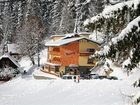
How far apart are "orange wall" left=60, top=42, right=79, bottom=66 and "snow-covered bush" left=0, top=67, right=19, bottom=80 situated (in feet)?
30.8

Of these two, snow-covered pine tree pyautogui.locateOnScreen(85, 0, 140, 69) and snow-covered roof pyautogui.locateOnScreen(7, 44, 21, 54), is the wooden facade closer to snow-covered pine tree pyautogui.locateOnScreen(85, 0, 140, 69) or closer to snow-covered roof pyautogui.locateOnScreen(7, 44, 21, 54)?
snow-covered roof pyautogui.locateOnScreen(7, 44, 21, 54)

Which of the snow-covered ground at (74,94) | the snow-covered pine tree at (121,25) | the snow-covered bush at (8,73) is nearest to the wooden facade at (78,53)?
the snow-covered bush at (8,73)

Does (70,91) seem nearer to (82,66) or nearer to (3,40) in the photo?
(82,66)

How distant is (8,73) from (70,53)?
480 inches

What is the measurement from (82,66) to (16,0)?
7780cm

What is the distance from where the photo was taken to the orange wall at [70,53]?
68.2m

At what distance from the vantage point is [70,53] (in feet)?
226

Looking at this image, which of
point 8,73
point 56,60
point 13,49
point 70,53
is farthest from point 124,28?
point 13,49

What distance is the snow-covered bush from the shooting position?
70250 millimetres

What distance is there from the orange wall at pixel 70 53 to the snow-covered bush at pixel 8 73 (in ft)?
30.8

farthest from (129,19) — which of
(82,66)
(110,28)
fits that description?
(82,66)

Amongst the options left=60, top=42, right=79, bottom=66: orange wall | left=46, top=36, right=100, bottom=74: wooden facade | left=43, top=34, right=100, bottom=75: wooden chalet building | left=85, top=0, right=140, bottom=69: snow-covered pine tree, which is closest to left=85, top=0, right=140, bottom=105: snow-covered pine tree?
left=85, top=0, right=140, bottom=69: snow-covered pine tree

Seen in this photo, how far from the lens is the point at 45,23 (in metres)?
133

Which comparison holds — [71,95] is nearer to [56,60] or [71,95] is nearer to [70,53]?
[70,53]
